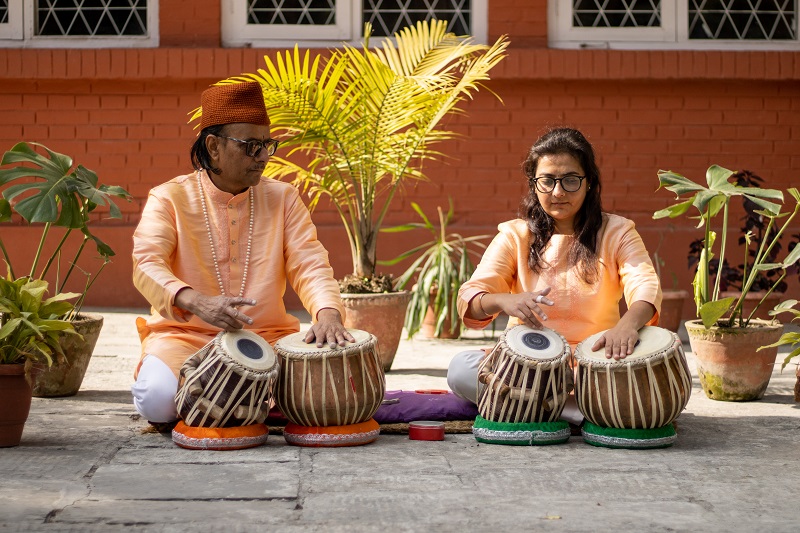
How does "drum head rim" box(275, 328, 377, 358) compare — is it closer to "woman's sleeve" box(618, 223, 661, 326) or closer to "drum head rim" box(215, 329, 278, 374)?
"drum head rim" box(215, 329, 278, 374)

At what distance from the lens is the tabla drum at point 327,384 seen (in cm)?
405

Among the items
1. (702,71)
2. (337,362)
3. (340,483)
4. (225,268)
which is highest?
(702,71)

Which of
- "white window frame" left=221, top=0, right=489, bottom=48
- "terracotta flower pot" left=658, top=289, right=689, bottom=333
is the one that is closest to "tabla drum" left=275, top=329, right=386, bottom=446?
"terracotta flower pot" left=658, top=289, right=689, bottom=333

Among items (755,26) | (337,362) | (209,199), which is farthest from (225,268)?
(755,26)

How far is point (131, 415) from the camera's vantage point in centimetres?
474

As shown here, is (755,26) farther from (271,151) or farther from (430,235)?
(271,151)

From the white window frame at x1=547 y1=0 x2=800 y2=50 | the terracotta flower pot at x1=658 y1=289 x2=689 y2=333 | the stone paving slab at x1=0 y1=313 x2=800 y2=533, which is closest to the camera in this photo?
the stone paving slab at x1=0 y1=313 x2=800 y2=533

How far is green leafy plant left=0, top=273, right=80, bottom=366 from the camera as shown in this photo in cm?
404

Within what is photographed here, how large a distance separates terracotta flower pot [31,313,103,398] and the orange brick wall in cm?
341

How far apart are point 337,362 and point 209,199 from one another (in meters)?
0.93

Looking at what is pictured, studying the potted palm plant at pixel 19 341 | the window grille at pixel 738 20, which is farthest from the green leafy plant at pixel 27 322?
the window grille at pixel 738 20

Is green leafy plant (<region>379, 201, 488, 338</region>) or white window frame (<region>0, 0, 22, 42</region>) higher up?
white window frame (<region>0, 0, 22, 42</region>)

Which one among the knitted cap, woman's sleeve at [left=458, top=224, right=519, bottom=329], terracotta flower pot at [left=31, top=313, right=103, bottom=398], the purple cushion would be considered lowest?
the purple cushion

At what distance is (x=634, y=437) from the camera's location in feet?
13.4
